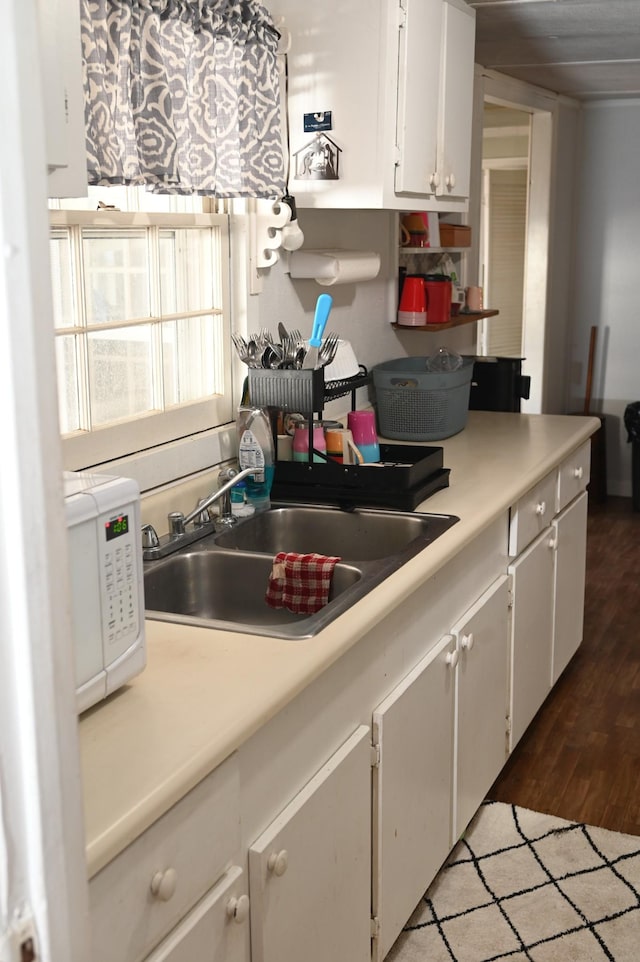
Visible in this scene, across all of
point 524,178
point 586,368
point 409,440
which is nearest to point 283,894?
point 409,440

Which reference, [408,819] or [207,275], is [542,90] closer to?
[207,275]

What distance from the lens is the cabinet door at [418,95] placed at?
277cm

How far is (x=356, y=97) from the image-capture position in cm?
273

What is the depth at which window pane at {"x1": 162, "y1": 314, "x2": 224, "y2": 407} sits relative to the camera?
2541mm

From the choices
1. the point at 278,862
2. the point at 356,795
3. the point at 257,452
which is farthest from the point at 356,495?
the point at 278,862

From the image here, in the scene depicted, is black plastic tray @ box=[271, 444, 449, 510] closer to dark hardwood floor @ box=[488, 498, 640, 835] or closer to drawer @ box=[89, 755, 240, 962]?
dark hardwood floor @ box=[488, 498, 640, 835]

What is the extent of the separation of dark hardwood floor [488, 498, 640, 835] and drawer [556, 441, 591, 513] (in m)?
0.69

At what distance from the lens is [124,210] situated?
236 centimetres

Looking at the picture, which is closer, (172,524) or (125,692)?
(125,692)

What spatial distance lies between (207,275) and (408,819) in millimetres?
1375

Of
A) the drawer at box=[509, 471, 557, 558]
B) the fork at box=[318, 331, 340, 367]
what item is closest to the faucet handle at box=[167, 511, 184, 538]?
the fork at box=[318, 331, 340, 367]

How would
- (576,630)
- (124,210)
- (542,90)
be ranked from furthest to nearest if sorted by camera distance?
(542,90)
(576,630)
(124,210)

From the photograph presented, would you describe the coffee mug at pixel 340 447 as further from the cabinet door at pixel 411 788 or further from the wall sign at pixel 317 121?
the wall sign at pixel 317 121

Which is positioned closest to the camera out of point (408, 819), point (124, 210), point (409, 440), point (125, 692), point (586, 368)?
point (125, 692)
